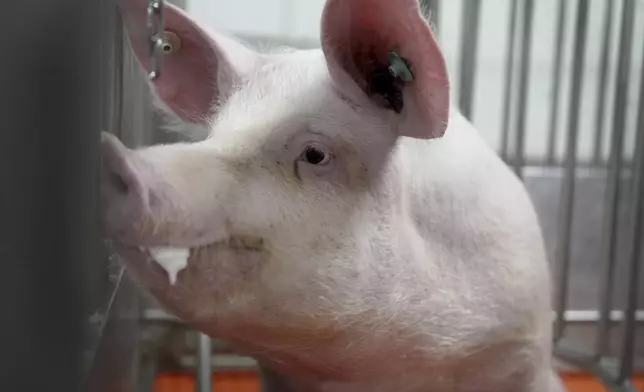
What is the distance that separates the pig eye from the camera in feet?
1.51

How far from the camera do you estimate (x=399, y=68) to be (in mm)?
464

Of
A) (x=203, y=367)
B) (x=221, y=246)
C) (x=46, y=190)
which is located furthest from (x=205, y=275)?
(x=203, y=367)

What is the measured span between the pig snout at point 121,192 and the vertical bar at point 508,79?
560mm

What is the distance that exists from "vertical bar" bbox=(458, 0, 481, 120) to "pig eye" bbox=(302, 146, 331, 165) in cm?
40

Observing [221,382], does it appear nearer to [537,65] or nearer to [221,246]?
[221,246]

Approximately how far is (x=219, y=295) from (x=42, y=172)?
0.55ft

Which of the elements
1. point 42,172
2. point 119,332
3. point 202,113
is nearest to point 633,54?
point 202,113

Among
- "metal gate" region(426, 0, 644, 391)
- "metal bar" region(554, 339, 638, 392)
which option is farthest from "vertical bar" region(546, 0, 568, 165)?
"metal bar" region(554, 339, 638, 392)

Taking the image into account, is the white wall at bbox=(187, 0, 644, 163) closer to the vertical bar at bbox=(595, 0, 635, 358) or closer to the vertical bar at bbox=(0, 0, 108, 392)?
the vertical bar at bbox=(595, 0, 635, 358)

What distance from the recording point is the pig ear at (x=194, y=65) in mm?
528

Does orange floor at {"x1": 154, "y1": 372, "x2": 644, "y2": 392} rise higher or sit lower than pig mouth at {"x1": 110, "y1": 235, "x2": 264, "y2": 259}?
lower

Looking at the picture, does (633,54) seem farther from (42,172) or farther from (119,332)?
(42,172)

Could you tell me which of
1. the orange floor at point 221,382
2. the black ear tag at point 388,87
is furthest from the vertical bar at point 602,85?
the black ear tag at point 388,87

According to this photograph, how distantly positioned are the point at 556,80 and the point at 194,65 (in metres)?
0.47
